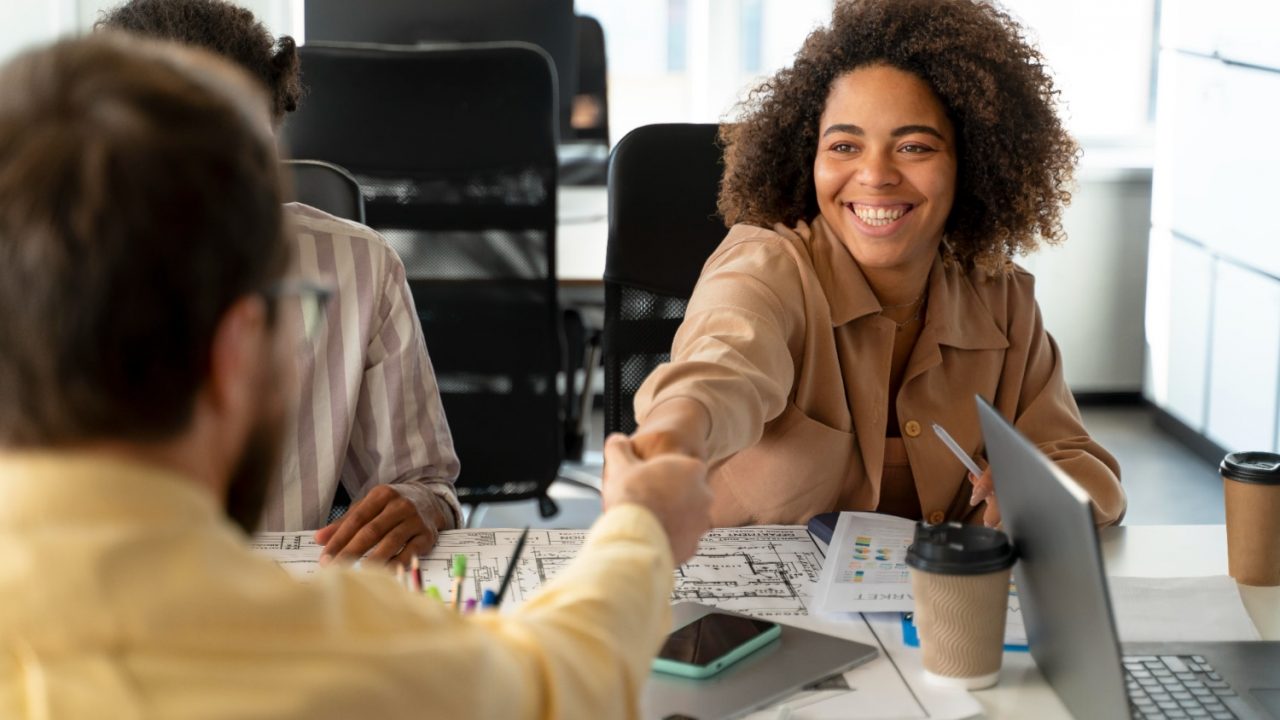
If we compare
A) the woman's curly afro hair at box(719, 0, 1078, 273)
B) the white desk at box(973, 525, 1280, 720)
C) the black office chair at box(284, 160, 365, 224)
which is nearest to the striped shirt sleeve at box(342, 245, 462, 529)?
the black office chair at box(284, 160, 365, 224)

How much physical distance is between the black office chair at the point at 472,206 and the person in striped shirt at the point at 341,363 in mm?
867

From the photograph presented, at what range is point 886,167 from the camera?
69.9 inches

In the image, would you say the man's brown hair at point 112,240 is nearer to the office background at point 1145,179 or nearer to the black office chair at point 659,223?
the black office chair at point 659,223

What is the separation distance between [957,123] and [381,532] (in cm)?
92

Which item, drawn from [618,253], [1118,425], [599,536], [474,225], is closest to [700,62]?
[1118,425]

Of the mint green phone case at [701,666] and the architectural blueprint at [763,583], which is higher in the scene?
the mint green phone case at [701,666]

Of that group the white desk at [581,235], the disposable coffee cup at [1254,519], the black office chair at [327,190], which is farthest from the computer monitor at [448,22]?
the disposable coffee cup at [1254,519]

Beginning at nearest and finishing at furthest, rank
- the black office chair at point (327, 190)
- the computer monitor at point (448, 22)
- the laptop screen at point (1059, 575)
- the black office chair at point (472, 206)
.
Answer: the laptop screen at point (1059, 575) → the black office chair at point (327, 190) → the black office chair at point (472, 206) → the computer monitor at point (448, 22)

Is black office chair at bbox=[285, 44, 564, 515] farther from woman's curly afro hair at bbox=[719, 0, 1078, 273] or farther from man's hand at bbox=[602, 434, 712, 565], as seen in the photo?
man's hand at bbox=[602, 434, 712, 565]

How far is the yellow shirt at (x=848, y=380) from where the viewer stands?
5.33 feet

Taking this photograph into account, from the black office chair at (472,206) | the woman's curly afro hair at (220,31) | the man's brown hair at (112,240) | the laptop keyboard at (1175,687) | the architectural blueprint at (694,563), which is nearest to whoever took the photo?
the man's brown hair at (112,240)

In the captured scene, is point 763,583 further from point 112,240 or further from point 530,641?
point 112,240

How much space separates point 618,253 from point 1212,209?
100 inches

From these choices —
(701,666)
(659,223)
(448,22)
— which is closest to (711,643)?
(701,666)
